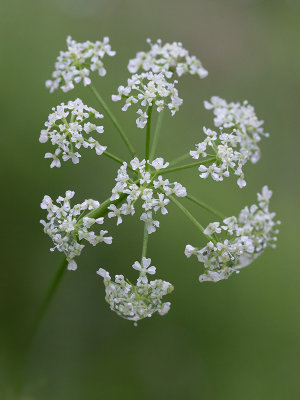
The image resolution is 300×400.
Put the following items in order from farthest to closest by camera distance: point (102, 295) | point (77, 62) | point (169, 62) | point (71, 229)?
1. point (102, 295)
2. point (169, 62)
3. point (77, 62)
4. point (71, 229)

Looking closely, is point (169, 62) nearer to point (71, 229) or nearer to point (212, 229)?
point (212, 229)

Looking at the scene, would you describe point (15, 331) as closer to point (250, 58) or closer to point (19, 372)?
point (19, 372)

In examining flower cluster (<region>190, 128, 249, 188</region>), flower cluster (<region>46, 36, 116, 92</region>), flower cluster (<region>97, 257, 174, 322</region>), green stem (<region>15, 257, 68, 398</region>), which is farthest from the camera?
flower cluster (<region>46, 36, 116, 92</region>)

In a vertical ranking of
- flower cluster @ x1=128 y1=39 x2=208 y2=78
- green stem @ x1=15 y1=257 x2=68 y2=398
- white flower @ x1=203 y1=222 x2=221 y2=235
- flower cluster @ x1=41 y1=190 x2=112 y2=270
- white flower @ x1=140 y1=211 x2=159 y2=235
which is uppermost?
flower cluster @ x1=128 y1=39 x2=208 y2=78

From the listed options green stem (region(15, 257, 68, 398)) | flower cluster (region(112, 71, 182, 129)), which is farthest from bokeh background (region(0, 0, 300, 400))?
flower cluster (region(112, 71, 182, 129))

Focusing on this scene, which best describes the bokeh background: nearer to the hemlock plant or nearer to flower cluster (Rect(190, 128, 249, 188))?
the hemlock plant

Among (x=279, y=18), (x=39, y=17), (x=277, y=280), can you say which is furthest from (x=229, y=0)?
(x=277, y=280)

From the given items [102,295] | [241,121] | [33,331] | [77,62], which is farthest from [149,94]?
[102,295]

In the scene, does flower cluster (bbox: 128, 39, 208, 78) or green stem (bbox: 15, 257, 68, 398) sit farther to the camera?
flower cluster (bbox: 128, 39, 208, 78)

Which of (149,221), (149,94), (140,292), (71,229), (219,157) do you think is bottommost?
(140,292)

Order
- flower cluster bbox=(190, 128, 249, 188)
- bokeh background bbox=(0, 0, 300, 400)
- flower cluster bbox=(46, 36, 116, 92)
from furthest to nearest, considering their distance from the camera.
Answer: bokeh background bbox=(0, 0, 300, 400), flower cluster bbox=(46, 36, 116, 92), flower cluster bbox=(190, 128, 249, 188)

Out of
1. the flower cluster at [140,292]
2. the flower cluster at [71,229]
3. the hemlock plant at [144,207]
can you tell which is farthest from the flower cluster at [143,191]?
the flower cluster at [140,292]

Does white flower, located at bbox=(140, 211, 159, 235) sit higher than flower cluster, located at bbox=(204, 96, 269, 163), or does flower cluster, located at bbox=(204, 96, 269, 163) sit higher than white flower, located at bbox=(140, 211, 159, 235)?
flower cluster, located at bbox=(204, 96, 269, 163)
